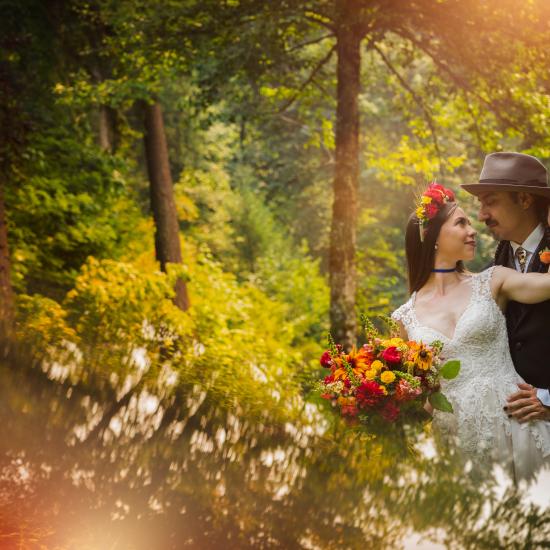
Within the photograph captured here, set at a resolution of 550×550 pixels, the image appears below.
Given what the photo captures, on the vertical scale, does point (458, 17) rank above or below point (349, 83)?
above

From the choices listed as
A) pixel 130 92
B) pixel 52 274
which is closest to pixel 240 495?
pixel 130 92

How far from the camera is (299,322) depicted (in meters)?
17.5

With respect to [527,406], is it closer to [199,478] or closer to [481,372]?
[481,372]

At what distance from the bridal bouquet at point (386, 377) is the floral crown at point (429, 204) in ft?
2.21

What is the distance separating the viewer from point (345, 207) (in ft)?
33.3

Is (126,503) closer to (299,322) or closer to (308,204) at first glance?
(299,322)

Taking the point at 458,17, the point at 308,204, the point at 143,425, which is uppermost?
the point at 458,17

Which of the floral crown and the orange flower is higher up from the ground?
the floral crown

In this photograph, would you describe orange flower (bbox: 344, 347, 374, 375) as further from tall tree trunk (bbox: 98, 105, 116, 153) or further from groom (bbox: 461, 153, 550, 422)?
tall tree trunk (bbox: 98, 105, 116, 153)

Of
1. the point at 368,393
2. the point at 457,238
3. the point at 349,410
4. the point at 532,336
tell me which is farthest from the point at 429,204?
the point at 349,410

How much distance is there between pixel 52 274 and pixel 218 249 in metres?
11.8

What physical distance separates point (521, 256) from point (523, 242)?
0.07 metres

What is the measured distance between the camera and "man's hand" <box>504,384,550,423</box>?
3.46 m

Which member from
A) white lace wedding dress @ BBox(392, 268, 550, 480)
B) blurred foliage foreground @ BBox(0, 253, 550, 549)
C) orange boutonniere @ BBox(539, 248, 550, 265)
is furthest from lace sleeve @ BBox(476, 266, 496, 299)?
blurred foliage foreground @ BBox(0, 253, 550, 549)
